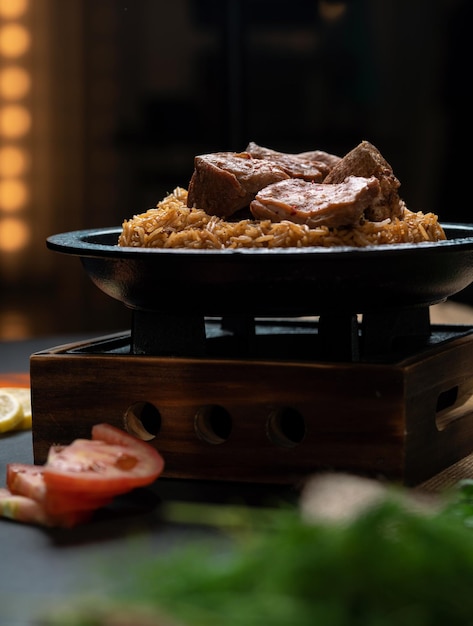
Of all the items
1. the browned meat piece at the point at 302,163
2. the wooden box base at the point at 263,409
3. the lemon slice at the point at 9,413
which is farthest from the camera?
the lemon slice at the point at 9,413

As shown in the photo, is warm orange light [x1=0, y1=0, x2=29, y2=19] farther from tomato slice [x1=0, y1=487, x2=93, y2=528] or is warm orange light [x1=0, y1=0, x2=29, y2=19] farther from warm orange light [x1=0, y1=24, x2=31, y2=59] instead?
tomato slice [x1=0, y1=487, x2=93, y2=528]

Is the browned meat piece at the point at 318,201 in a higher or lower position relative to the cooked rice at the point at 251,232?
higher

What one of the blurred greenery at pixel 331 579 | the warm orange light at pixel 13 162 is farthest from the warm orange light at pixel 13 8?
the blurred greenery at pixel 331 579

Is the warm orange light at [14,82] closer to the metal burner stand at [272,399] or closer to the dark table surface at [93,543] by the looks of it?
the metal burner stand at [272,399]

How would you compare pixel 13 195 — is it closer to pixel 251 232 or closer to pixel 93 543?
pixel 251 232

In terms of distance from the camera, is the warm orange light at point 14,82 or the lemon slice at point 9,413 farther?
the warm orange light at point 14,82

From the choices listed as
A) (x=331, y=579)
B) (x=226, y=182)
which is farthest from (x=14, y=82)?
(x=331, y=579)

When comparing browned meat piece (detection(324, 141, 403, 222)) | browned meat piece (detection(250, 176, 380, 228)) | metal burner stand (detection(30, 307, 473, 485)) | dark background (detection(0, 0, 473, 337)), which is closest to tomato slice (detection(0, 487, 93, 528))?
metal burner stand (detection(30, 307, 473, 485))
